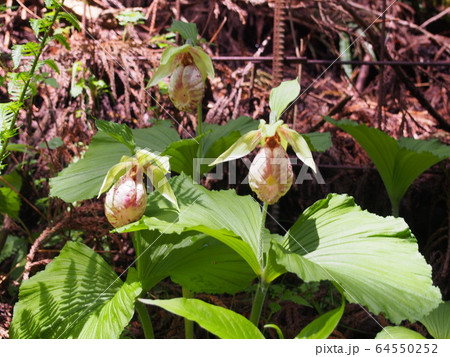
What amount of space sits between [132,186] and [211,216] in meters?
0.20

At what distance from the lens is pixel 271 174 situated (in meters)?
1.01

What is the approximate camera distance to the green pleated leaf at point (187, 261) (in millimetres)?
1198

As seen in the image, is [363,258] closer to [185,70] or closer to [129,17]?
[185,70]

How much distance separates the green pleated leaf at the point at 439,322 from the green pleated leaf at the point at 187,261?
0.52 m

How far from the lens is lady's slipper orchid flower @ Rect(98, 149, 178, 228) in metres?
1.07

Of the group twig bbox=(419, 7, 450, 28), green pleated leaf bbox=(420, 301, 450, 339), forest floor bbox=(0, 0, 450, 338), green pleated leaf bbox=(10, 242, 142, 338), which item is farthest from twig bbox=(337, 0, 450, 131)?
green pleated leaf bbox=(10, 242, 142, 338)

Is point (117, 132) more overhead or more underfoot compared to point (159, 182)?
more overhead

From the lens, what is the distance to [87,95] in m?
2.06

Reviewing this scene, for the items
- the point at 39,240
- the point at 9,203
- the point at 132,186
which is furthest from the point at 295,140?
the point at 9,203

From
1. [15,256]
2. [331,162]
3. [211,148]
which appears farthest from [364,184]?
[15,256]

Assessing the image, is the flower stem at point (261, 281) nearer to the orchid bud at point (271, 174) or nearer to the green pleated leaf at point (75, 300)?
the orchid bud at point (271, 174)

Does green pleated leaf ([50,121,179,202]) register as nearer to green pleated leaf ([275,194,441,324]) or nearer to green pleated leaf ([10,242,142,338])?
green pleated leaf ([10,242,142,338])

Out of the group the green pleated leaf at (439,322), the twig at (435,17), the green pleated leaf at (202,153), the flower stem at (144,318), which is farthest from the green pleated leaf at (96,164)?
the twig at (435,17)
